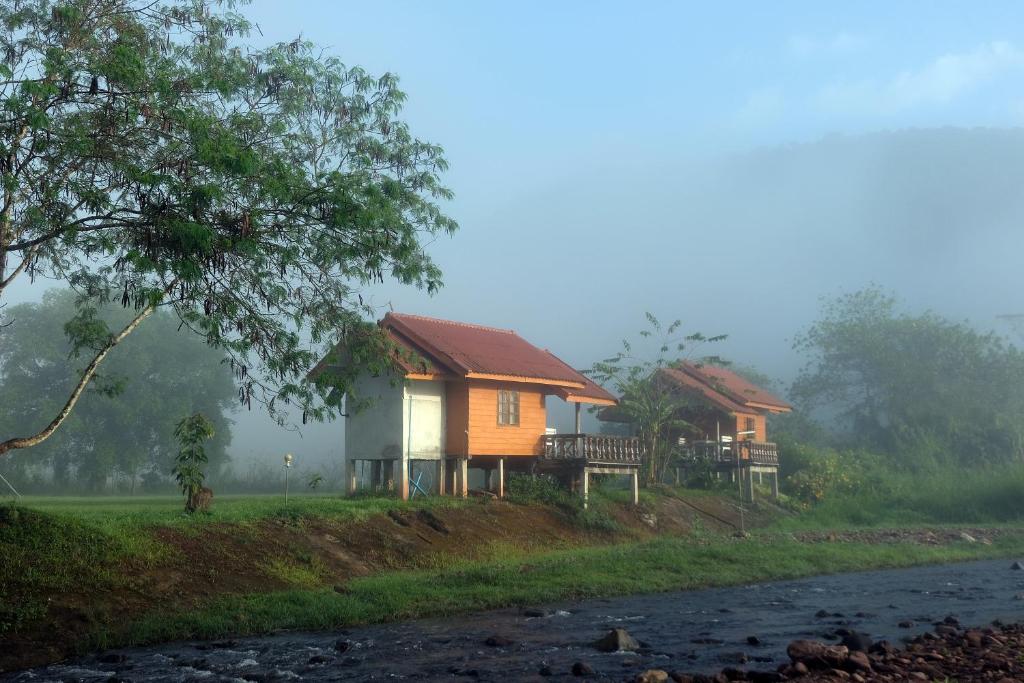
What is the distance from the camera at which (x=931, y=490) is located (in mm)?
41531

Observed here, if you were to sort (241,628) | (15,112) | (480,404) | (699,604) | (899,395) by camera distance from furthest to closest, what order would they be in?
1. (899,395)
2. (480,404)
3. (699,604)
4. (241,628)
5. (15,112)

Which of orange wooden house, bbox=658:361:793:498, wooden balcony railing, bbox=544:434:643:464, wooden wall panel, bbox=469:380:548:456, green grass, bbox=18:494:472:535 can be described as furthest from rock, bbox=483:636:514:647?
orange wooden house, bbox=658:361:793:498

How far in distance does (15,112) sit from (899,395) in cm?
5808

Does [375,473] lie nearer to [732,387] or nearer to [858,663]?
[858,663]

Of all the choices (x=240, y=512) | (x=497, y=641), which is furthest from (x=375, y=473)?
(x=497, y=641)

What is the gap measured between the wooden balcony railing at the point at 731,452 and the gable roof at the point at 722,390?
2.30 metres

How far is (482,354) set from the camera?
103ft

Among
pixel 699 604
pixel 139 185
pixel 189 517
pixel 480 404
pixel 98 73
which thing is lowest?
pixel 699 604

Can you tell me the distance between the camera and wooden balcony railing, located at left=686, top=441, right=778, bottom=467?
40094 millimetres

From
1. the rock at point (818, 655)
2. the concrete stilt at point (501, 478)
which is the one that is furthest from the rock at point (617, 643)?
the concrete stilt at point (501, 478)

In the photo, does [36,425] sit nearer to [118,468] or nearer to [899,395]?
[118,468]

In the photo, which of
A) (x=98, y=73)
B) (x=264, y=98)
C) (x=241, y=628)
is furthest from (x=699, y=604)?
(x=98, y=73)

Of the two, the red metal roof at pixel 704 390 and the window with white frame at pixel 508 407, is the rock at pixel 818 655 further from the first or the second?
the red metal roof at pixel 704 390

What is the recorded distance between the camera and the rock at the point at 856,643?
12.9 m
